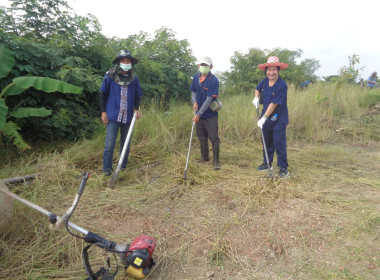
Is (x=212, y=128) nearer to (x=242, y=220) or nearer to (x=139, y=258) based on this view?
(x=242, y=220)

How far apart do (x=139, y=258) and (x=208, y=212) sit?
4.25 ft

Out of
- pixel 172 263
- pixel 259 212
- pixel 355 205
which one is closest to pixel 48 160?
pixel 172 263

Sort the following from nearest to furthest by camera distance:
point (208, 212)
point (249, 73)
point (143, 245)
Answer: point (143, 245)
point (208, 212)
point (249, 73)

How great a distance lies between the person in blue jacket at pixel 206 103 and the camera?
4305 mm

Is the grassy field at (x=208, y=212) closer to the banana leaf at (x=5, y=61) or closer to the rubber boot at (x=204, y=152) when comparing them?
the rubber boot at (x=204, y=152)

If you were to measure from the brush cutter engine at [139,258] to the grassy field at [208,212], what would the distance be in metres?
0.21

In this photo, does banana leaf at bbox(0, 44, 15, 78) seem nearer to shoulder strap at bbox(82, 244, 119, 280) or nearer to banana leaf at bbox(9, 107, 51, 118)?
banana leaf at bbox(9, 107, 51, 118)

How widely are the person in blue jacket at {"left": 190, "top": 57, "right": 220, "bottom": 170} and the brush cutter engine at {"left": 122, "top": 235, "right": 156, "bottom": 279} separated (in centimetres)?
256

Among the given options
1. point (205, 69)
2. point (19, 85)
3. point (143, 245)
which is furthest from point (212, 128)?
point (19, 85)

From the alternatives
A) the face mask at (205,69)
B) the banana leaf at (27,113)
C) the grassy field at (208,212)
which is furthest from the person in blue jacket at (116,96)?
the banana leaf at (27,113)

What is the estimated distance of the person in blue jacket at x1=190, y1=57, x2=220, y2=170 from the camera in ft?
14.1

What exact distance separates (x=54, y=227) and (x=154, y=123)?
3944mm

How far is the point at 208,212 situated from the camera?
319 centimetres

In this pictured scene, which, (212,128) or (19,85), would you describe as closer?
(19,85)
